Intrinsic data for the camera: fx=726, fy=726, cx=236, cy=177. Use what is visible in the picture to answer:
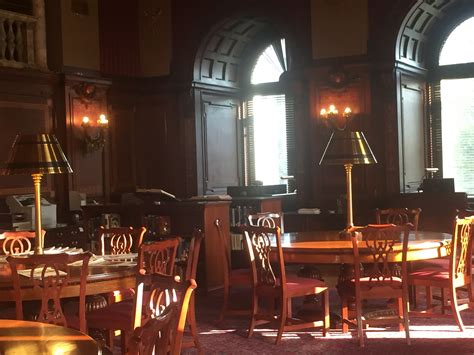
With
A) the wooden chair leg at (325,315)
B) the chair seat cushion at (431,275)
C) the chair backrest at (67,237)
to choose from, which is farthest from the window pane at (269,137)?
the wooden chair leg at (325,315)

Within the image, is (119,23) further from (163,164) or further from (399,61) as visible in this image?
(399,61)

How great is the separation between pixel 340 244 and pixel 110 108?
6002 millimetres

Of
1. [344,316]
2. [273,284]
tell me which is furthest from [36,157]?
[344,316]

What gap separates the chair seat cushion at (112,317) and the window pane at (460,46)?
7.82 metres

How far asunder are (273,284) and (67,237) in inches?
166

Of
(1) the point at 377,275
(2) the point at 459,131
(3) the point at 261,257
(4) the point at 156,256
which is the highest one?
(2) the point at 459,131

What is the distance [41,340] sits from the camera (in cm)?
262

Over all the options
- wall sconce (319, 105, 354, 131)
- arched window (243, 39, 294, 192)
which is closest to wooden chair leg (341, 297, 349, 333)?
wall sconce (319, 105, 354, 131)

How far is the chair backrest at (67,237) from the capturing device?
8.75 metres

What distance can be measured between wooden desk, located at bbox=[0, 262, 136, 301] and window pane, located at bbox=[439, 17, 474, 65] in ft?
25.5

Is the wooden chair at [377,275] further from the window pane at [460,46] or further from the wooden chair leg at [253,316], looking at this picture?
the window pane at [460,46]

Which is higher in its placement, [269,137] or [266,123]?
[266,123]

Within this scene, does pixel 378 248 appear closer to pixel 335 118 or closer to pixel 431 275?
pixel 431 275

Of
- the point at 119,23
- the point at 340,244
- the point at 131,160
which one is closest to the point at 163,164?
the point at 131,160
